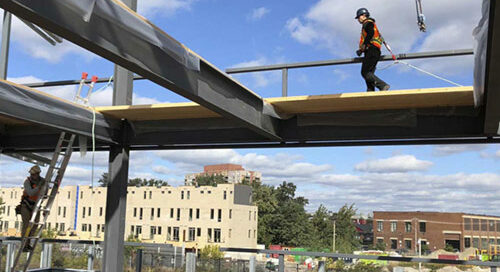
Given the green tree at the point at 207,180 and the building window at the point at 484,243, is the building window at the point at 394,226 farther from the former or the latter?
the green tree at the point at 207,180

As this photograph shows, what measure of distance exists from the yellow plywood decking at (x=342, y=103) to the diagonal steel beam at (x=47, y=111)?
328 millimetres

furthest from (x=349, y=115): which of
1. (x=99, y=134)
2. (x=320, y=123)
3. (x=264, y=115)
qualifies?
A: (x=99, y=134)

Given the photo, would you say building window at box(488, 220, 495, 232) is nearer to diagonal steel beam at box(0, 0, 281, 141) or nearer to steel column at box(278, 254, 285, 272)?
steel column at box(278, 254, 285, 272)

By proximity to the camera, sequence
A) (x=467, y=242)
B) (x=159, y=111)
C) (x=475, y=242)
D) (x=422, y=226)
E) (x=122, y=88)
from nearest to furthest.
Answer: (x=159, y=111) < (x=122, y=88) < (x=467, y=242) < (x=475, y=242) < (x=422, y=226)

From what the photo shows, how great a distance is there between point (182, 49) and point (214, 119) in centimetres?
328

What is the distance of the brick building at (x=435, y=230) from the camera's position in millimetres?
83125

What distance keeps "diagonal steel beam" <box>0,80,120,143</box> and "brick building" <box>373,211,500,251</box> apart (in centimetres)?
8489

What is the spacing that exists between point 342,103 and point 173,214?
2961 inches

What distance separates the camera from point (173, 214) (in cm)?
7938

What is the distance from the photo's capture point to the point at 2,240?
9633 mm

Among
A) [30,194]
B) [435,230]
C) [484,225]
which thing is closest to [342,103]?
[30,194]

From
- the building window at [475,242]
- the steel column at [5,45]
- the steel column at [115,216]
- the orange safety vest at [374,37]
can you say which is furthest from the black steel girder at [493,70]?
A: the building window at [475,242]

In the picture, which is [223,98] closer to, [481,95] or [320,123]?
[320,123]

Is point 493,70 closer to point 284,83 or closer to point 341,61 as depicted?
point 341,61
